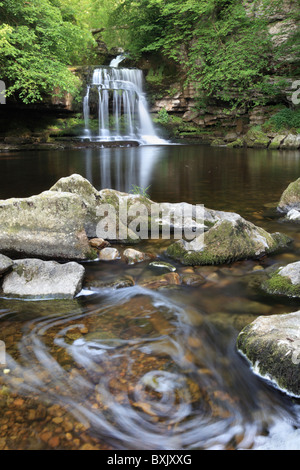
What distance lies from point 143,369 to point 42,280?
1.56 m

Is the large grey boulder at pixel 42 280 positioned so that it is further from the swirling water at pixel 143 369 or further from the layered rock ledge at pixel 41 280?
the swirling water at pixel 143 369

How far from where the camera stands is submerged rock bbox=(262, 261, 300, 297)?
122 inches

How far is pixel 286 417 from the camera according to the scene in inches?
72.6

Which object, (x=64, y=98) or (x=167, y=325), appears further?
(x=64, y=98)

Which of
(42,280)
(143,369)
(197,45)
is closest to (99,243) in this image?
(42,280)

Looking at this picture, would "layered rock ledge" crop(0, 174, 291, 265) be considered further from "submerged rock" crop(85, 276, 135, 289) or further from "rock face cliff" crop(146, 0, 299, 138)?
"rock face cliff" crop(146, 0, 299, 138)

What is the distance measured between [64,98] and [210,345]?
20803mm

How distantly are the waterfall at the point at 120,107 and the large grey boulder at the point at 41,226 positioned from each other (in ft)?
62.7

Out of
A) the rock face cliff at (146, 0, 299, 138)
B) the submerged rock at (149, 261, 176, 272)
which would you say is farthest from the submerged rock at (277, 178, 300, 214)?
the rock face cliff at (146, 0, 299, 138)

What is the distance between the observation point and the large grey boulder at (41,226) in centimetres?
386

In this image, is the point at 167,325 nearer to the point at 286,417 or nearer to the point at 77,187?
the point at 286,417

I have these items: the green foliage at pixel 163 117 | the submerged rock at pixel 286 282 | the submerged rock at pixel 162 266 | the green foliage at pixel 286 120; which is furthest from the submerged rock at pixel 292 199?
the green foliage at pixel 163 117

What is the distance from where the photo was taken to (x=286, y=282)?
3.18 metres

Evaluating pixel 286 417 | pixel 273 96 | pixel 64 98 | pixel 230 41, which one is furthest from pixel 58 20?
pixel 286 417
